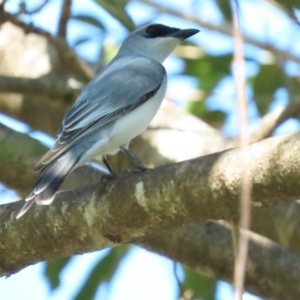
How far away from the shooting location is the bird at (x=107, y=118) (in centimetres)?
312

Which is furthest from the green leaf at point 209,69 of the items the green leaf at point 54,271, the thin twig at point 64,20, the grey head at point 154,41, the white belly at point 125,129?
the green leaf at point 54,271

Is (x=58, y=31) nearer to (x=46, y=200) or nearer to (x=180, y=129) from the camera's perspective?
(x=180, y=129)

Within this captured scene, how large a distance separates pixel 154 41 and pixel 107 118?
1328 mm

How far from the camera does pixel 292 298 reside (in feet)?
10.6

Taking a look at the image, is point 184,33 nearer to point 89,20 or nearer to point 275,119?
point 275,119

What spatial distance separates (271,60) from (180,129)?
4.01 feet

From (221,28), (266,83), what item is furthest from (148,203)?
(266,83)

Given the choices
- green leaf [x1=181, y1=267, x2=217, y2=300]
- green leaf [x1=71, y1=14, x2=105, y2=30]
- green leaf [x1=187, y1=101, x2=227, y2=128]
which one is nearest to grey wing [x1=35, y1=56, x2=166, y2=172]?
green leaf [x1=71, y1=14, x2=105, y2=30]

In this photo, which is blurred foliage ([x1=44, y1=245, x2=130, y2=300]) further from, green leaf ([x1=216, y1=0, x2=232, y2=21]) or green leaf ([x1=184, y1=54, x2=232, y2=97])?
green leaf ([x1=216, y1=0, x2=232, y2=21])

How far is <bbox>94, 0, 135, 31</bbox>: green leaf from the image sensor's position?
400cm

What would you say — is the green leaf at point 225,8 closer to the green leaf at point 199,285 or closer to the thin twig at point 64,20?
the thin twig at point 64,20

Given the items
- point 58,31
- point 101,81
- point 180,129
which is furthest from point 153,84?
point 58,31

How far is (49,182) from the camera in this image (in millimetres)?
2984

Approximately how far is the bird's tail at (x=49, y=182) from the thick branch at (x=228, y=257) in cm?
70
